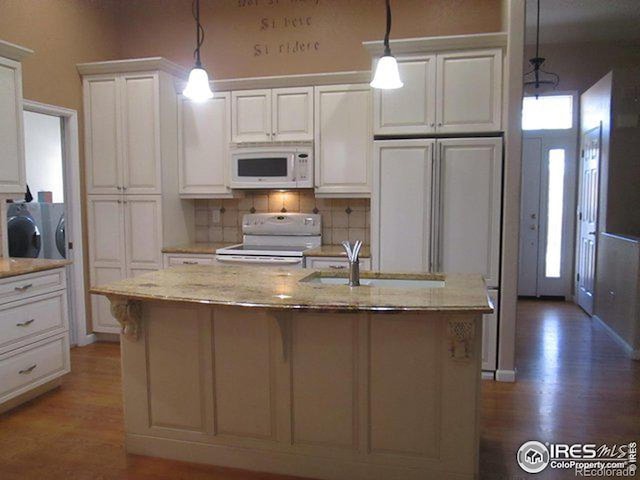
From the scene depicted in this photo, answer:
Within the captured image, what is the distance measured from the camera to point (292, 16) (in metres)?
4.63

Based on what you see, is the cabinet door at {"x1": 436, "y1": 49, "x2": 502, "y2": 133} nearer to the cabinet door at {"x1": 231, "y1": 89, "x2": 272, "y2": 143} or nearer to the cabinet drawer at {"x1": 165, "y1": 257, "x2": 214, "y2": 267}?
the cabinet door at {"x1": 231, "y1": 89, "x2": 272, "y2": 143}

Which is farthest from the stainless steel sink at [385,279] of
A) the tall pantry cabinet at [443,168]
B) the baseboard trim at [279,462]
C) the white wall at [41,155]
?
the white wall at [41,155]

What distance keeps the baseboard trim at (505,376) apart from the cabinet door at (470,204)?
2.09 feet

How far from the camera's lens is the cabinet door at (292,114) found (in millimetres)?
4320

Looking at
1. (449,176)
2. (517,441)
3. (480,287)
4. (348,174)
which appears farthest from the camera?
(348,174)

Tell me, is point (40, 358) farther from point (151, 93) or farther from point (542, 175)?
point (542, 175)

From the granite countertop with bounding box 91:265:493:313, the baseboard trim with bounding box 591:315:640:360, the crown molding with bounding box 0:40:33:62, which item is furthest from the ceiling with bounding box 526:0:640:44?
the crown molding with bounding box 0:40:33:62

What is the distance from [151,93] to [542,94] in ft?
15.7

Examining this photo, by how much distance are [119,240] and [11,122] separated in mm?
1350

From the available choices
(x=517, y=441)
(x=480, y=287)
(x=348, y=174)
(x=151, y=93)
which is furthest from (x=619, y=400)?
(x=151, y=93)

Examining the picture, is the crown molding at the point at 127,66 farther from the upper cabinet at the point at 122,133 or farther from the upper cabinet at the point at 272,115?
the upper cabinet at the point at 272,115

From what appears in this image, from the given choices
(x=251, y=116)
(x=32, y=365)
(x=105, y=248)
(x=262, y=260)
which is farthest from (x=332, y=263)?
(x=32, y=365)

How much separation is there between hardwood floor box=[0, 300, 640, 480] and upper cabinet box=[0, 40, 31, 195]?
1.46m

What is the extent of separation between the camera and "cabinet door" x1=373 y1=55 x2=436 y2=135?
3.73m
